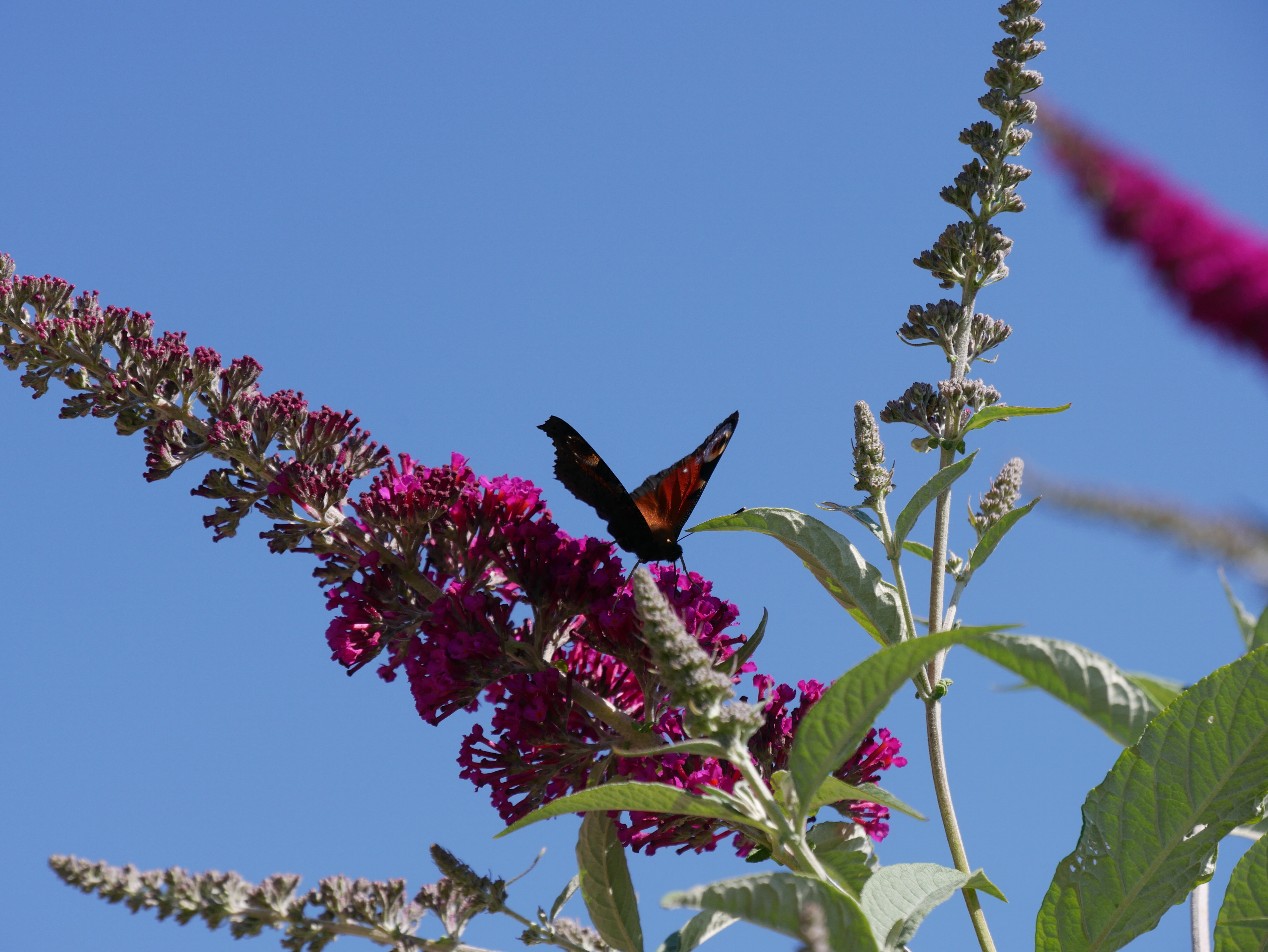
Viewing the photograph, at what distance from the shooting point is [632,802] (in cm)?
169

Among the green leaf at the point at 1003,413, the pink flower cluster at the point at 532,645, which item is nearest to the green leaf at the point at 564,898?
the pink flower cluster at the point at 532,645

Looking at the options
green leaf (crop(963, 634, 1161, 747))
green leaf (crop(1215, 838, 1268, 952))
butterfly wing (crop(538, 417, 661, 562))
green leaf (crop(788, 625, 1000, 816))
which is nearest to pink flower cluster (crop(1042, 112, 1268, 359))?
green leaf (crop(788, 625, 1000, 816))

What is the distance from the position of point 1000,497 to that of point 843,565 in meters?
0.40

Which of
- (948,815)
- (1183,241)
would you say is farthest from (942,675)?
(1183,241)

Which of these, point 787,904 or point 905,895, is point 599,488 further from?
point 787,904

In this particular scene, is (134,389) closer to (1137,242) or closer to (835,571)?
(835,571)

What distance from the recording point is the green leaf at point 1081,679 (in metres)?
1.73

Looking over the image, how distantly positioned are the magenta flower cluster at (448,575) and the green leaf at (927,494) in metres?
0.44

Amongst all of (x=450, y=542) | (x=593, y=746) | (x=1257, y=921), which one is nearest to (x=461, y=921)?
(x=593, y=746)

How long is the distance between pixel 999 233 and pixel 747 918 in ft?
6.09

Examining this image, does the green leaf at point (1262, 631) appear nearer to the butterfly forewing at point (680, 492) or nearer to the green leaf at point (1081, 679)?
the green leaf at point (1081, 679)

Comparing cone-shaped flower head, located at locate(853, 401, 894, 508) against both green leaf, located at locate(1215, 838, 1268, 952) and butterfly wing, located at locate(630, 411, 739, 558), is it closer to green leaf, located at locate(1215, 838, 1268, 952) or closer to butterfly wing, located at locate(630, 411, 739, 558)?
butterfly wing, located at locate(630, 411, 739, 558)

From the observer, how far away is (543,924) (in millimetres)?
2447

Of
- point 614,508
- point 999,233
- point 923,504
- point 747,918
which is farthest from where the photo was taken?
point 614,508
